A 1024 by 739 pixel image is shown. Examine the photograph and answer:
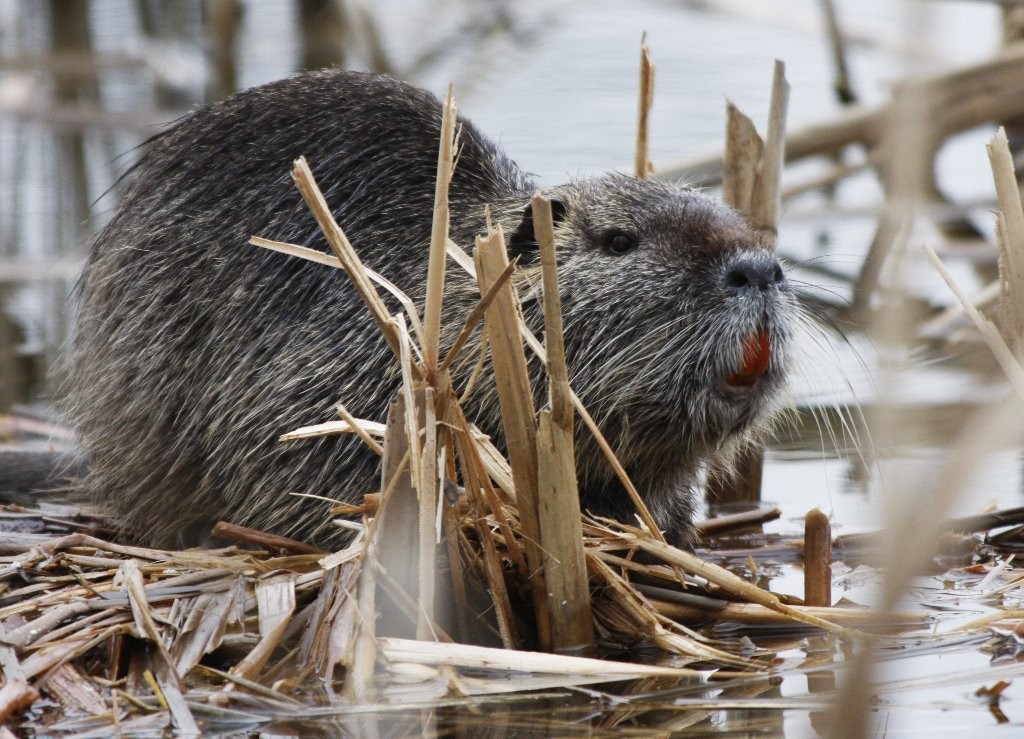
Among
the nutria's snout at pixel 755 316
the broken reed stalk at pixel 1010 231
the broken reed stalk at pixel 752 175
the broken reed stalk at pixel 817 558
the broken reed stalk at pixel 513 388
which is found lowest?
the broken reed stalk at pixel 817 558

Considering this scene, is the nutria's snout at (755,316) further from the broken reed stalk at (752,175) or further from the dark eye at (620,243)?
the broken reed stalk at (752,175)

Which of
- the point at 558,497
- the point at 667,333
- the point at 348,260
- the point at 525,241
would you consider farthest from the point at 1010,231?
the point at 348,260

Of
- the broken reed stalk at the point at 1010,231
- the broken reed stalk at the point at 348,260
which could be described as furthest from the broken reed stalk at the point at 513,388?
the broken reed stalk at the point at 1010,231

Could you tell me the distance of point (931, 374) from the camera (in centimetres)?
449

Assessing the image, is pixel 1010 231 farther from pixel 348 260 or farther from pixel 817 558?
pixel 348 260

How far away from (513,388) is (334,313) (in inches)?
40.8

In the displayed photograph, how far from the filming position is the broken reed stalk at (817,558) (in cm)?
277

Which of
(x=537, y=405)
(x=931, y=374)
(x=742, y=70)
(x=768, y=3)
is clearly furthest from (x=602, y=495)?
(x=742, y=70)

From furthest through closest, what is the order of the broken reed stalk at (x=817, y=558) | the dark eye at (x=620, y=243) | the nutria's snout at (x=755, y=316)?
1. the dark eye at (x=620, y=243)
2. the nutria's snout at (x=755, y=316)
3. the broken reed stalk at (x=817, y=558)

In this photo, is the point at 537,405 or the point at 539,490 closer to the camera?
the point at 539,490

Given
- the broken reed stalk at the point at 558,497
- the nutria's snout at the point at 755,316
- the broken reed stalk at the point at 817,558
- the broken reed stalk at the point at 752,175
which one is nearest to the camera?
the broken reed stalk at the point at 558,497

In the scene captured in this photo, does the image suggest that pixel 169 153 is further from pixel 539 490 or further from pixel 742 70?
pixel 742 70

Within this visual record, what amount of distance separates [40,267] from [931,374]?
339 centimetres

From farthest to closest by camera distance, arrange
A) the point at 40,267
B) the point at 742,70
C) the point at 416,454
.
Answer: the point at 742,70
the point at 40,267
the point at 416,454
